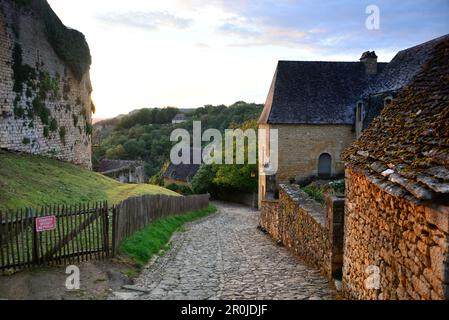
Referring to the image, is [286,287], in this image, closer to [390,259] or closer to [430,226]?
[390,259]

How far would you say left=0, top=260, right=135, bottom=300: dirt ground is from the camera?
274 inches

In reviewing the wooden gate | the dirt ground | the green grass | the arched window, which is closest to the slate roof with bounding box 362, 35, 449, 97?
the arched window

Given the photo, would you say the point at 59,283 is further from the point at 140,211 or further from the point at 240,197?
the point at 240,197

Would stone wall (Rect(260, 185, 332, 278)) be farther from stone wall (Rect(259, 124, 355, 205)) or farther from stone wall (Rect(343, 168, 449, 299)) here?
stone wall (Rect(259, 124, 355, 205))

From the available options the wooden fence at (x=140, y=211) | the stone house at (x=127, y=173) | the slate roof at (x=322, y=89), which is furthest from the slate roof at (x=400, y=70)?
the stone house at (x=127, y=173)

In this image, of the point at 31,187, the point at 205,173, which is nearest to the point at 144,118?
the point at 205,173

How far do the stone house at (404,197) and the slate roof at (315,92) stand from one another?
74.7 ft

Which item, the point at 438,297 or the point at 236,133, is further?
the point at 236,133

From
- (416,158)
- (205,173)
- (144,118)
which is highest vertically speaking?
(144,118)

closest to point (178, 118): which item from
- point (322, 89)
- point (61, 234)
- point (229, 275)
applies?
point (322, 89)

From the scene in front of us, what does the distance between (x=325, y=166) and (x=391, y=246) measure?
1052 inches

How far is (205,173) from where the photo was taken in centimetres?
4744
